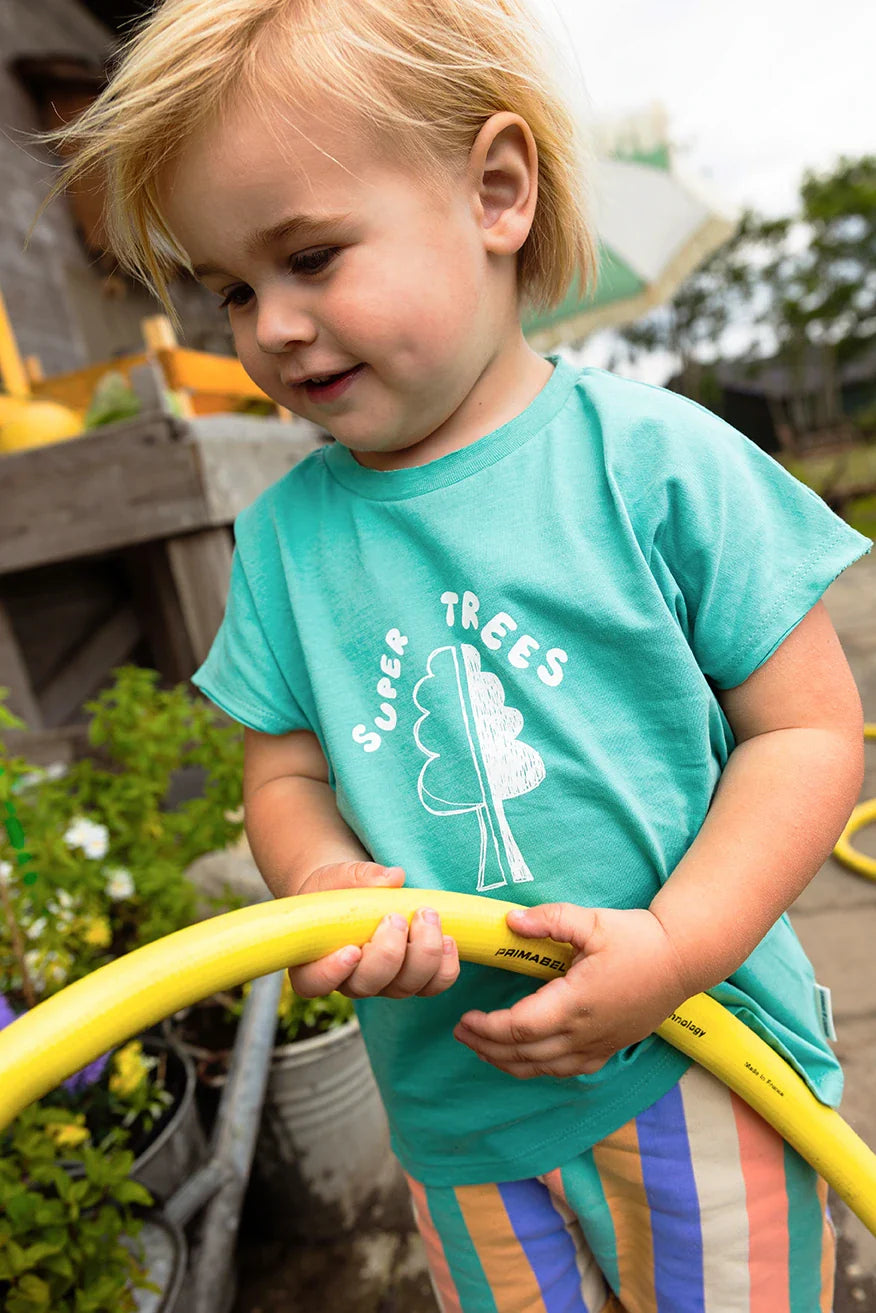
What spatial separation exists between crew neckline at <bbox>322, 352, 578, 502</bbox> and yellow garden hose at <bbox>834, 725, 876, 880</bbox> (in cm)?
199

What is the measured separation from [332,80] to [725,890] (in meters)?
0.78

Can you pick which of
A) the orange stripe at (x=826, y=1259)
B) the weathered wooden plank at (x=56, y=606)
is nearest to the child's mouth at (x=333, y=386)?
the orange stripe at (x=826, y=1259)

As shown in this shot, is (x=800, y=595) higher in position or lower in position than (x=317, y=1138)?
higher

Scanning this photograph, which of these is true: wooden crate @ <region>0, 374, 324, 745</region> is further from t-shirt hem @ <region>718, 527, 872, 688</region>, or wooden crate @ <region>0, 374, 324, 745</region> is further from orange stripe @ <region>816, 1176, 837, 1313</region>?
orange stripe @ <region>816, 1176, 837, 1313</region>

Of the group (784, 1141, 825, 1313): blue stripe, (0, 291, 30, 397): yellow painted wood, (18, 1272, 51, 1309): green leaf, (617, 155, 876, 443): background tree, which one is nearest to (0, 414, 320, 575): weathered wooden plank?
(0, 291, 30, 397): yellow painted wood

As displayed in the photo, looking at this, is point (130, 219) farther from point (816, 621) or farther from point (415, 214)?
point (816, 621)

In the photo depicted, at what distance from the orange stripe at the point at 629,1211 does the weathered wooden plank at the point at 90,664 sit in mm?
2803

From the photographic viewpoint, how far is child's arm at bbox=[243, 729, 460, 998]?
27.7 inches

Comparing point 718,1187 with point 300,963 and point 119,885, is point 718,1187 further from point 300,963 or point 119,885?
point 119,885

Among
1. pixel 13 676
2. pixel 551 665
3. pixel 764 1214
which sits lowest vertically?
pixel 764 1214

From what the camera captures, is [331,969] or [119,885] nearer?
[331,969]

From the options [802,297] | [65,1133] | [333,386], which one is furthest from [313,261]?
[802,297]

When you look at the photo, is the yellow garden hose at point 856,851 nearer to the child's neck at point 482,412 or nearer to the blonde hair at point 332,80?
the child's neck at point 482,412

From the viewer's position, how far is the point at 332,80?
2.37 ft
